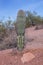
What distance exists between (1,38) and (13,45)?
2251mm

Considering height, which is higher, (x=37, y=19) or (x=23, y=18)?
(x=23, y=18)

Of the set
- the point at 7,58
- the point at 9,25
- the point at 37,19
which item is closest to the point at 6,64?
the point at 7,58

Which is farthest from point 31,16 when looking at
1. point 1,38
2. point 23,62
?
point 23,62

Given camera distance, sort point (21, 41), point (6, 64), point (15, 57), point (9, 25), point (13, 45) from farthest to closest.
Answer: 1. point (9, 25)
2. point (13, 45)
3. point (21, 41)
4. point (15, 57)
5. point (6, 64)

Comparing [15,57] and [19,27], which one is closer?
[15,57]

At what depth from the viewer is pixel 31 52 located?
11.2 meters

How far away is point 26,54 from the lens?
10.9 metres

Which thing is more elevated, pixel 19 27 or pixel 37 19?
pixel 19 27

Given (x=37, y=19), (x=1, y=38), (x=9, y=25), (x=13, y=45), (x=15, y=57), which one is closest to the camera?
(x=15, y=57)

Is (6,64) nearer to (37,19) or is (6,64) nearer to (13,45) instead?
(13,45)

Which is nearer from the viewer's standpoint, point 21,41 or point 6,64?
point 6,64

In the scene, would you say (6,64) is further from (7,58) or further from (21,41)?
(21,41)

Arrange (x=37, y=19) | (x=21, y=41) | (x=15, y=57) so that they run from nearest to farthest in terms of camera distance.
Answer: (x=15, y=57)
(x=21, y=41)
(x=37, y=19)

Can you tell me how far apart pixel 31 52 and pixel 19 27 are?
4.84 feet
